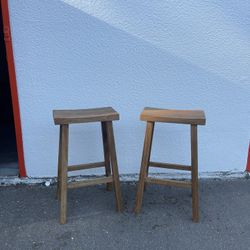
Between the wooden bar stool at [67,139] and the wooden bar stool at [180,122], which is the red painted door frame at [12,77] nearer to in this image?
the wooden bar stool at [67,139]

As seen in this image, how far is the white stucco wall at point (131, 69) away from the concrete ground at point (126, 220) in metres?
0.29

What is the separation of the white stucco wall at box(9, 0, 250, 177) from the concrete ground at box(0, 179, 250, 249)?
0.96ft

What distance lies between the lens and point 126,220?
7.18ft

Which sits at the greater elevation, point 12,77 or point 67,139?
point 12,77

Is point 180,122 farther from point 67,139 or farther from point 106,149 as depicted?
point 67,139

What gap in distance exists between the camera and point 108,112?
2121 millimetres

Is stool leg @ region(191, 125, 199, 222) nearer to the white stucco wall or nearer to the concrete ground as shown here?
the concrete ground

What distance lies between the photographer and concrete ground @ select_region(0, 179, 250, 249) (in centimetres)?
198

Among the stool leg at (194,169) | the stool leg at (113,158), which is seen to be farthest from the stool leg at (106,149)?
the stool leg at (194,169)

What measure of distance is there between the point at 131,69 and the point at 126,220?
113 cm

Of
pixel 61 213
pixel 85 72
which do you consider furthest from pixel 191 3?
pixel 61 213

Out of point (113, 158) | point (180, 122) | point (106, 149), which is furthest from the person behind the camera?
point (106, 149)

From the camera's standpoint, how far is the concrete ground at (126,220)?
1977 millimetres

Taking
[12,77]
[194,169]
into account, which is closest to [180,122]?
[194,169]
